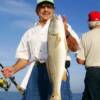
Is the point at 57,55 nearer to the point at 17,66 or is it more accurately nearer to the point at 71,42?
the point at 71,42

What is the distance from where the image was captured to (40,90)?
25.4 ft

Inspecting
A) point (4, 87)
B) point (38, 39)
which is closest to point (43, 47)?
point (38, 39)

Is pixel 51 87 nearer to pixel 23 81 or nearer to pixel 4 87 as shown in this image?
pixel 23 81

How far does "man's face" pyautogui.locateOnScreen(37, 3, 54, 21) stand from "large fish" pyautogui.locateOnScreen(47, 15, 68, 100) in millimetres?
849

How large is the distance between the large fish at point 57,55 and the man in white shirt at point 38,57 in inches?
23.3

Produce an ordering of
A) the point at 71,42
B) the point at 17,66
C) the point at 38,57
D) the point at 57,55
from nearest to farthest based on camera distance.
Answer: the point at 57,55 < the point at 71,42 < the point at 38,57 < the point at 17,66

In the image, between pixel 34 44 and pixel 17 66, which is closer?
pixel 34 44

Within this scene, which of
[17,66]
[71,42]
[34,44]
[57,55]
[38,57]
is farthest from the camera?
[17,66]

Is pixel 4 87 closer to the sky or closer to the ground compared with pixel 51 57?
closer to the ground

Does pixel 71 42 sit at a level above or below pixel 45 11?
below

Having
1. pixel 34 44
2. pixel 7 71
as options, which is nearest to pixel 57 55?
pixel 34 44

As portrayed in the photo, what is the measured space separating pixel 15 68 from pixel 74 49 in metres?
1.35

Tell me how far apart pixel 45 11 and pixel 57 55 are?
1315 millimetres

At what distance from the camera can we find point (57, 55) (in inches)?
269
